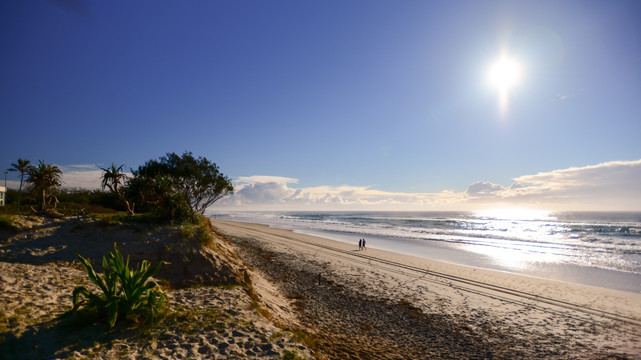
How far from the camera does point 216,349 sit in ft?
16.9

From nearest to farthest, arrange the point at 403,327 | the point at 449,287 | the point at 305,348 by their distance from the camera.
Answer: the point at 305,348
the point at 403,327
the point at 449,287

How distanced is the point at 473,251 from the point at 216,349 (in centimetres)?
2803

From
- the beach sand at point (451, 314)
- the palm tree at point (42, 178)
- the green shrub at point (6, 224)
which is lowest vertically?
the beach sand at point (451, 314)

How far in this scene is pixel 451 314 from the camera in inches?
388

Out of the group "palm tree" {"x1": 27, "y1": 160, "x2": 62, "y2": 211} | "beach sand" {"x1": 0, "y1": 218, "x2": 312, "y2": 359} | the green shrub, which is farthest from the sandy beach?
"palm tree" {"x1": 27, "y1": 160, "x2": 62, "y2": 211}

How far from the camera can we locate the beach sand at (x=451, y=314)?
745 cm

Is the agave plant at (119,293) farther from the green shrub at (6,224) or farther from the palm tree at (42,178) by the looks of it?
the palm tree at (42,178)

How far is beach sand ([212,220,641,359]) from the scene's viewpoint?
7449 millimetres

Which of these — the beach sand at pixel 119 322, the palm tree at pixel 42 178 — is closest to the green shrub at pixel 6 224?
the beach sand at pixel 119 322

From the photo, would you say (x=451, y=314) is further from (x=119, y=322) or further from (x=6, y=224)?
(x=6, y=224)

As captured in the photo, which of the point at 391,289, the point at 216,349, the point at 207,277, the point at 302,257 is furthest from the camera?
the point at 302,257

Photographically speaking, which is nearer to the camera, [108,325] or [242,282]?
[108,325]

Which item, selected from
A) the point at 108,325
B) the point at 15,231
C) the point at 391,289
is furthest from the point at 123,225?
the point at 391,289

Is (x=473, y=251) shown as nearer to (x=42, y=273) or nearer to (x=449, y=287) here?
(x=449, y=287)
